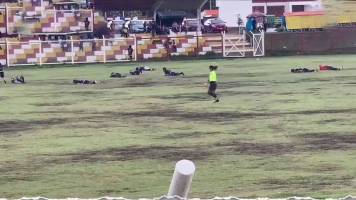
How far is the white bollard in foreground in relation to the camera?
659 cm

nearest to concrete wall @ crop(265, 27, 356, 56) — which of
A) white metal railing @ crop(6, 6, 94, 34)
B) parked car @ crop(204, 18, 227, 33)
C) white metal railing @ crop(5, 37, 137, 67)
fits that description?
white metal railing @ crop(5, 37, 137, 67)

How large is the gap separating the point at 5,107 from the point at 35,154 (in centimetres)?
1283

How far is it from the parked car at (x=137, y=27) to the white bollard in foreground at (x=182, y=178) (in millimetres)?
70664

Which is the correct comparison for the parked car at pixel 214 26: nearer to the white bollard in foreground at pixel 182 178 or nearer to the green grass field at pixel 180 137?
the green grass field at pixel 180 137

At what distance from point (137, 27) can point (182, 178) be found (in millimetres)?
74253

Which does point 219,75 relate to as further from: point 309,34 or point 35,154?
point 35,154

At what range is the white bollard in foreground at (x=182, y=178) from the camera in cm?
659

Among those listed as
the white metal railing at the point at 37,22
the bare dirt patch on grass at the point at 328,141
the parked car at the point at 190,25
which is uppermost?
the white metal railing at the point at 37,22

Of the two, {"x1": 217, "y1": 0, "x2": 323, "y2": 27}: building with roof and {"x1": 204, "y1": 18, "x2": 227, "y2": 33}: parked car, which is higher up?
{"x1": 217, "y1": 0, "x2": 323, "y2": 27}: building with roof

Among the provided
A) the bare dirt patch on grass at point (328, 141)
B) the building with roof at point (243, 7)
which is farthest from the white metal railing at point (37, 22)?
the bare dirt patch on grass at point (328, 141)

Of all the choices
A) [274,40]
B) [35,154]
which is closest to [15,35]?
[274,40]

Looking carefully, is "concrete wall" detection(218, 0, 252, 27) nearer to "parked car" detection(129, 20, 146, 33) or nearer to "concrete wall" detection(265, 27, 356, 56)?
"parked car" detection(129, 20, 146, 33)

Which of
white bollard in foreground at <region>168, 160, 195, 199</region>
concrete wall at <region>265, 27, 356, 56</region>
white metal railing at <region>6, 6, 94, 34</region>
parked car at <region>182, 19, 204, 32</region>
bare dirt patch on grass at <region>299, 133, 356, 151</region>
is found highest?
white bollard in foreground at <region>168, 160, 195, 199</region>

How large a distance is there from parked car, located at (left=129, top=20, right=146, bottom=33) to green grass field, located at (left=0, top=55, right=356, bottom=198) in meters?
33.2
